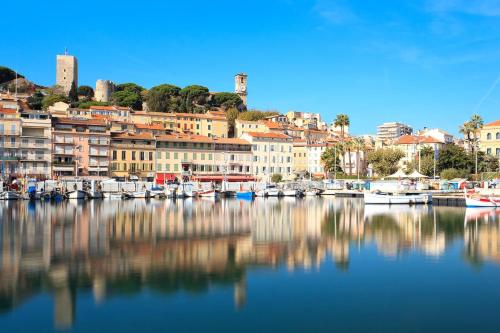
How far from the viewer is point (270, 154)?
96.5 meters

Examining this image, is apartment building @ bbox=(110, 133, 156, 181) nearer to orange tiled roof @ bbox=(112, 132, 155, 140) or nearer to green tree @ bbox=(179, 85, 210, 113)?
orange tiled roof @ bbox=(112, 132, 155, 140)

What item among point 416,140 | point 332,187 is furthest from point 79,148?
point 416,140

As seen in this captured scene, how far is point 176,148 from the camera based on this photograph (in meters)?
85.1

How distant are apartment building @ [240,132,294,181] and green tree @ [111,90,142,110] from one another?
140 ft

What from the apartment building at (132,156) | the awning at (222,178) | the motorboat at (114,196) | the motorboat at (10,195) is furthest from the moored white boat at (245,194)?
the motorboat at (10,195)

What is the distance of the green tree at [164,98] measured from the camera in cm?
12775

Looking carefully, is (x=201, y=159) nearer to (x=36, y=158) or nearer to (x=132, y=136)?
(x=132, y=136)

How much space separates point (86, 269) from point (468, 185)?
69001 mm

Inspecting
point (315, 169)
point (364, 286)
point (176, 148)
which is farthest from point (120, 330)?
point (315, 169)

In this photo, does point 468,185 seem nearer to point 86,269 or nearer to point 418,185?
point 418,185

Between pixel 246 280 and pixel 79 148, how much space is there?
6457 cm

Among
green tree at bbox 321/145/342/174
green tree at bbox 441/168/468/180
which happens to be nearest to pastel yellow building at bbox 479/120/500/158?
green tree at bbox 441/168/468/180

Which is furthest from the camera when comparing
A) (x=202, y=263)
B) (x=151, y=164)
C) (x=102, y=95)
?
(x=102, y=95)

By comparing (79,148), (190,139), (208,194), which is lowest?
(208,194)
